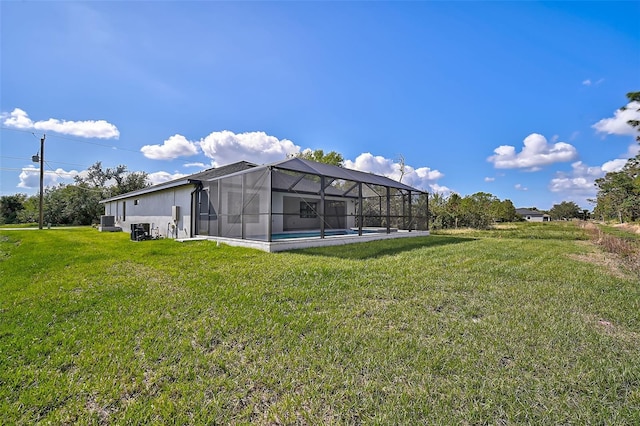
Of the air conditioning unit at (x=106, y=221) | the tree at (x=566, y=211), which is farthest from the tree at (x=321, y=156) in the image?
the tree at (x=566, y=211)

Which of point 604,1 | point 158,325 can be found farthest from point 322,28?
point 158,325

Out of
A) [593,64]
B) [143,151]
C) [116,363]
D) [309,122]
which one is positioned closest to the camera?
[116,363]

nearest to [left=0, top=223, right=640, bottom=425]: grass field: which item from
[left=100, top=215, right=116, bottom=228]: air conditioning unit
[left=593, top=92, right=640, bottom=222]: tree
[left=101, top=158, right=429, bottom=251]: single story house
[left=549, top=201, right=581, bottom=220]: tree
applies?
[left=101, top=158, right=429, bottom=251]: single story house

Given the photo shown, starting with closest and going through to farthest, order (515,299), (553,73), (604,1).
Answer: (515,299) < (604,1) < (553,73)

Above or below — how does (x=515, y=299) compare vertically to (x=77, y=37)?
below

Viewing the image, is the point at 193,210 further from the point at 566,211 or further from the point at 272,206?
the point at 566,211

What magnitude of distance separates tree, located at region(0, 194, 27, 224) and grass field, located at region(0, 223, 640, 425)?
36861 millimetres

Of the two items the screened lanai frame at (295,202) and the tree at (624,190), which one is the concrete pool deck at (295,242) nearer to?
the screened lanai frame at (295,202)

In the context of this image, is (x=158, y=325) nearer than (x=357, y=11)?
Yes

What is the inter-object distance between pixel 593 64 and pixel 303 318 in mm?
13978

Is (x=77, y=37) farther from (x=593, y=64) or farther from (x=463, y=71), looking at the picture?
(x=593, y=64)

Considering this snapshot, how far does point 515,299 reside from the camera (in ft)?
12.2

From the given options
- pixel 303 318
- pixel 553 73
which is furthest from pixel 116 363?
pixel 553 73

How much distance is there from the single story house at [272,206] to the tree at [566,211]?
82.8 metres
